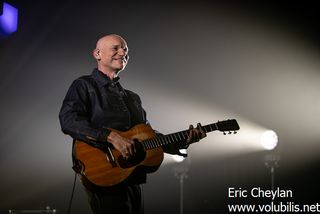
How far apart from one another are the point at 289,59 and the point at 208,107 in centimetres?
145

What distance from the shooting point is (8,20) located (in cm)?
518

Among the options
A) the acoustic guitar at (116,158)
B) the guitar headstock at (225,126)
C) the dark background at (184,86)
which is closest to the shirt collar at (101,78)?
the acoustic guitar at (116,158)

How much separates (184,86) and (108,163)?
3.91 m

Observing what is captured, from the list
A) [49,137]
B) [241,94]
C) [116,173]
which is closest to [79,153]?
[116,173]

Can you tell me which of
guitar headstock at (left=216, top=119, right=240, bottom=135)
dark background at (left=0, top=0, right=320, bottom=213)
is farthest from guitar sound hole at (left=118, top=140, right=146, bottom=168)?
dark background at (left=0, top=0, right=320, bottom=213)

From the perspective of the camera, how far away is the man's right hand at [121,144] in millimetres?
2516

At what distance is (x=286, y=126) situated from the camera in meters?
6.79

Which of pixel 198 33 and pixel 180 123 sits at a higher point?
pixel 198 33

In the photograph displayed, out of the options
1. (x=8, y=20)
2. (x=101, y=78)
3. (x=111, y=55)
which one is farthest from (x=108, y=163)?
(x=8, y=20)

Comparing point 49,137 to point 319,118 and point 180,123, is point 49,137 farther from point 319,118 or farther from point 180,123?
point 319,118

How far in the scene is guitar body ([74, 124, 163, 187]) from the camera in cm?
252

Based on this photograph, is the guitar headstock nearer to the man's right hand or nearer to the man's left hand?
the man's left hand

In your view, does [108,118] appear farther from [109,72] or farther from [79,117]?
[109,72]

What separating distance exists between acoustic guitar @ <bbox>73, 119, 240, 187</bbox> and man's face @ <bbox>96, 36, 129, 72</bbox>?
44 cm
